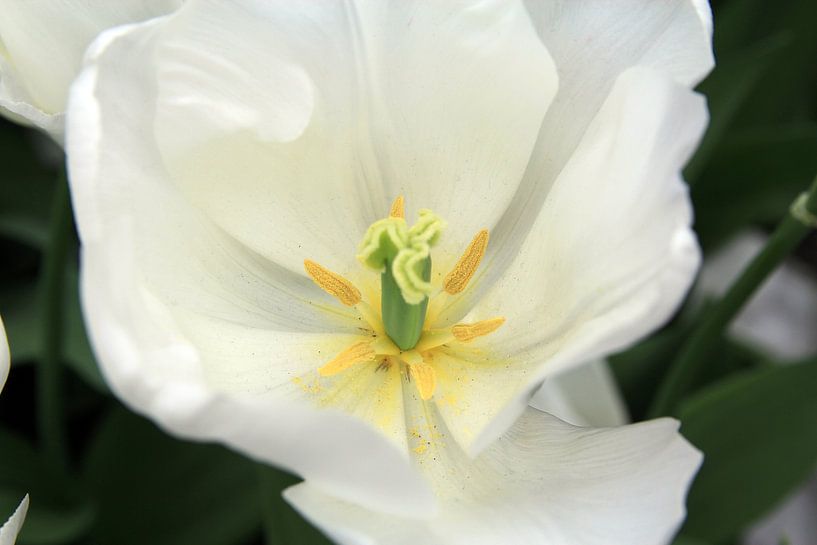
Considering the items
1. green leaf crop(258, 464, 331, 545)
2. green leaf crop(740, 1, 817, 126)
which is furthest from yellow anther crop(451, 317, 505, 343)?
green leaf crop(740, 1, 817, 126)

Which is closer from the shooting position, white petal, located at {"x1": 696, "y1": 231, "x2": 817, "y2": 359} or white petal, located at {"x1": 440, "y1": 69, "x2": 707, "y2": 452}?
white petal, located at {"x1": 440, "y1": 69, "x2": 707, "y2": 452}

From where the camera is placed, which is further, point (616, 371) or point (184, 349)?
point (616, 371)

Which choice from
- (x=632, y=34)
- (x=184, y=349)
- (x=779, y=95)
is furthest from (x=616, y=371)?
(x=184, y=349)

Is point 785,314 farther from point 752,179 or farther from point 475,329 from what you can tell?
point 475,329

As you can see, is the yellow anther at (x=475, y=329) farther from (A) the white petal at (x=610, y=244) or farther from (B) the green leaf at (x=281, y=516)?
(B) the green leaf at (x=281, y=516)

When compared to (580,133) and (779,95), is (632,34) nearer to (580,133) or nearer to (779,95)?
(580,133)

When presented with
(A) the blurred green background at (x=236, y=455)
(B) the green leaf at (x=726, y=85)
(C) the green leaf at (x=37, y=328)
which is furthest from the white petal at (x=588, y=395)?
(C) the green leaf at (x=37, y=328)

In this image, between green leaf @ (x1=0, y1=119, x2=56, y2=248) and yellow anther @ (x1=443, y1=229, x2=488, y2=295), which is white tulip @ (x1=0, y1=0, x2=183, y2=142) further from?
green leaf @ (x1=0, y1=119, x2=56, y2=248)
